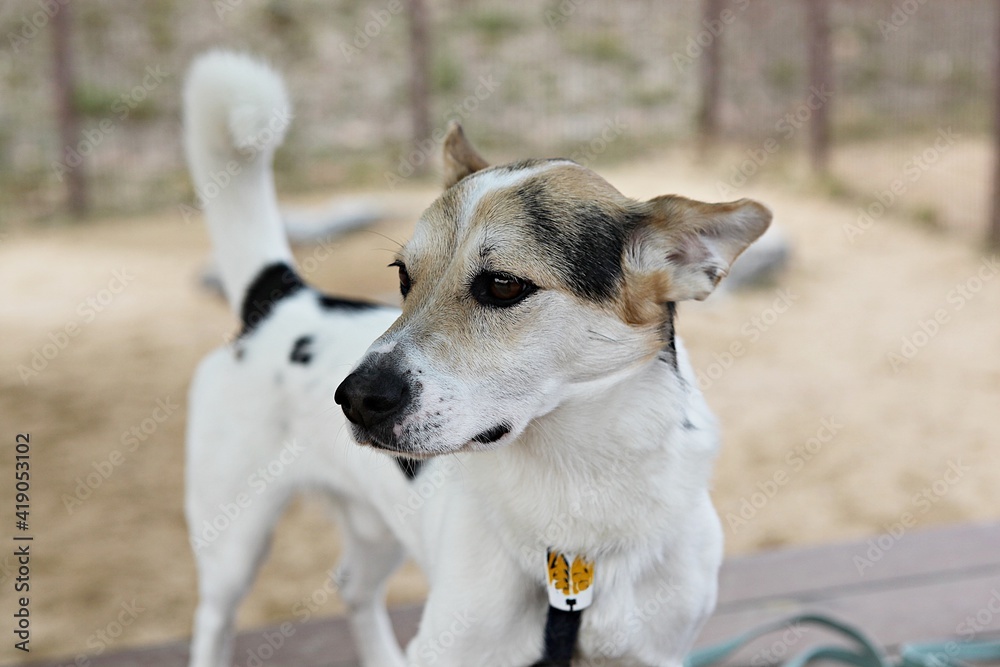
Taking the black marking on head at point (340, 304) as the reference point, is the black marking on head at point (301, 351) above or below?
below

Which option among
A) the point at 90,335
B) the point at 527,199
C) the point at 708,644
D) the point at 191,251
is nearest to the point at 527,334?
the point at 527,199

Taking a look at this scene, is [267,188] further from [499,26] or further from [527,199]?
[499,26]

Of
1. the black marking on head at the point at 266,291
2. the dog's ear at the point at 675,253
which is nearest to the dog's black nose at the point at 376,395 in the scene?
the dog's ear at the point at 675,253

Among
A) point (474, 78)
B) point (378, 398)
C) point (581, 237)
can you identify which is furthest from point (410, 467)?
point (474, 78)

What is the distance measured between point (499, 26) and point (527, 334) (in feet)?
34.7

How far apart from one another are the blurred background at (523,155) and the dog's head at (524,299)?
6.82 feet

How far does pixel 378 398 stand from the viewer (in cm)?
158

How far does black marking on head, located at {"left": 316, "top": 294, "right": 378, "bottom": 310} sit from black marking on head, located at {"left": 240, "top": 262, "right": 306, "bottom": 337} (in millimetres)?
82

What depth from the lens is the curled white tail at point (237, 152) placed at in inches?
93.6

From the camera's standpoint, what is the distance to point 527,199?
178 centimetres

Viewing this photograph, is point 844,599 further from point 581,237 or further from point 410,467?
point 581,237

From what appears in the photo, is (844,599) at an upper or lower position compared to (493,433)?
lower

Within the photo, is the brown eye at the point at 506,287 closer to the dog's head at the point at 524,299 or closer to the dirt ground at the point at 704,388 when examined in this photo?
the dog's head at the point at 524,299

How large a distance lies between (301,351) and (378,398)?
0.84 metres
